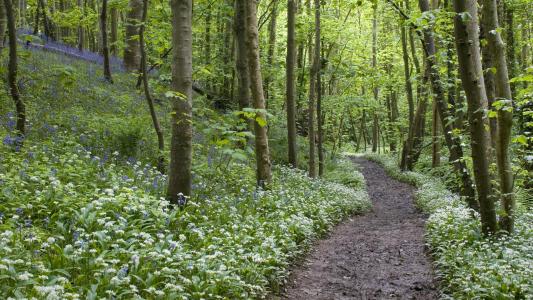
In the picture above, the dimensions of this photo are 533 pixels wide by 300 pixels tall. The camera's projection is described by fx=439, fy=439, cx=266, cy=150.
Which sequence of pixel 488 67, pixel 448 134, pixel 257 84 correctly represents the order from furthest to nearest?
pixel 448 134, pixel 257 84, pixel 488 67

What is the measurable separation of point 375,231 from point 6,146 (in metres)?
8.49

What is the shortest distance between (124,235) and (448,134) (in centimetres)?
1075

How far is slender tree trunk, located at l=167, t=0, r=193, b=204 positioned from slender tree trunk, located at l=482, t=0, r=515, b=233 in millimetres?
4772

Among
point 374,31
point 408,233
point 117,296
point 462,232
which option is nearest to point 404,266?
point 462,232

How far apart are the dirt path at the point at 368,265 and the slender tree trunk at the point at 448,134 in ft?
4.92

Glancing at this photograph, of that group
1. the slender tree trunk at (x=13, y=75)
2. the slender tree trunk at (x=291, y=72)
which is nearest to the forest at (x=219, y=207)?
the slender tree trunk at (x=13, y=75)

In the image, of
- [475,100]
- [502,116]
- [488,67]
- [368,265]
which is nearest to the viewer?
[475,100]

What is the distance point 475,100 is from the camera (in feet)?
21.8

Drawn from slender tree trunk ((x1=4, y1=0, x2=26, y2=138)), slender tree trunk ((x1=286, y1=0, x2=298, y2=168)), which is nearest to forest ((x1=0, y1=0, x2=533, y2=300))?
slender tree trunk ((x1=4, y1=0, x2=26, y2=138))

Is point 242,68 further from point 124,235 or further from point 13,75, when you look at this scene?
point 124,235

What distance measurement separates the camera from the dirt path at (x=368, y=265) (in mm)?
6477

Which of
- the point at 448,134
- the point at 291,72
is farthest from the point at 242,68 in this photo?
the point at 448,134

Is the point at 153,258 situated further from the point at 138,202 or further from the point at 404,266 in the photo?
the point at 404,266

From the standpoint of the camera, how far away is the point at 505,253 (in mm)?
6016
